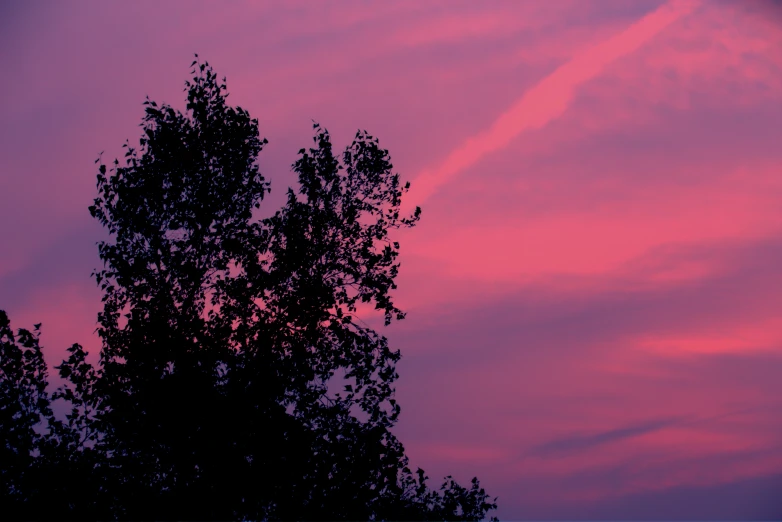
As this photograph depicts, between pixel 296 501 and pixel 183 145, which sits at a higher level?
pixel 183 145

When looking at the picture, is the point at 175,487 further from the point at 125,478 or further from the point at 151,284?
the point at 151,284

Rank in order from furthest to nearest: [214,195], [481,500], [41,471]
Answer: [481,500]
[214,195]
[41,471]

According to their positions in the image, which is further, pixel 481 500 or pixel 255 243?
pixel 481 500

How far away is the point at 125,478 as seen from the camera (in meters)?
25.7

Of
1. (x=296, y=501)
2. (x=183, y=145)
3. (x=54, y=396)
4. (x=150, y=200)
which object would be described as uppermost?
(x=183, y=145)

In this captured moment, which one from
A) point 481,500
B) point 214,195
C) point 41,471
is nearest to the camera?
point 41,471

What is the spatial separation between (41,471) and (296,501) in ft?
26.8

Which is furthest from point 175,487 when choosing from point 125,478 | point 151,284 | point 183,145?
point 183,145

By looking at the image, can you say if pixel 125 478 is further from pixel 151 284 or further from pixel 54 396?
pixel 151 284

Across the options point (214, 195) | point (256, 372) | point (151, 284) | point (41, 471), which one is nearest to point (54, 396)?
point (41, 471)

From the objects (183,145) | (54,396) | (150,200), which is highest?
(183,145)

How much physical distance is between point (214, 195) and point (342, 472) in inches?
402

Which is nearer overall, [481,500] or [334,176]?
[334,176]

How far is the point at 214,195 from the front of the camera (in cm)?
2692
